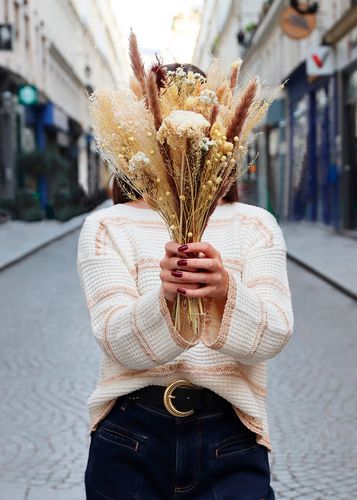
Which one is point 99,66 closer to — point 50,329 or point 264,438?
point 50,329

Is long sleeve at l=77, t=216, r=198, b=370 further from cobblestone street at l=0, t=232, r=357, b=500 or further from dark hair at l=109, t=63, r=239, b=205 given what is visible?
cobblestone street at l=0, t=232, r=357, b=500

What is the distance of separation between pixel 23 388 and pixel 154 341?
16.0ft

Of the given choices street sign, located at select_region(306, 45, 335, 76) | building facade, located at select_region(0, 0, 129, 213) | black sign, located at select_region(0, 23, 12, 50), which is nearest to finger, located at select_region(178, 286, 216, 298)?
building facade, located at select_region(0, 0, 129, 213)

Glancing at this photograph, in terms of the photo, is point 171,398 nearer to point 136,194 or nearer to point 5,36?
point 136,194

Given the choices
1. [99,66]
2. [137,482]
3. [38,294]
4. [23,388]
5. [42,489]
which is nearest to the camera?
[137,482]

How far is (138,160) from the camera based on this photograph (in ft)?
5.87

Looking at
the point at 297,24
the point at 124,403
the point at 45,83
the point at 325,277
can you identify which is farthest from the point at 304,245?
the point at 45,83

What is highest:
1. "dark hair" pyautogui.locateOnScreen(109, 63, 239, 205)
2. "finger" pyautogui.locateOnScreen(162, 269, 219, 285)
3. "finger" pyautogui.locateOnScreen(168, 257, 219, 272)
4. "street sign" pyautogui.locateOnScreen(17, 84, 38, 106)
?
"street sign" pyautogui.locateOnScreen(17, 84, 38, 106)

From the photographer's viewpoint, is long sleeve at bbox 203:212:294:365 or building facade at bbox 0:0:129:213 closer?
long sleeve at bbox 203:212:294:365

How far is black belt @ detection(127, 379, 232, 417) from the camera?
76.7 inches

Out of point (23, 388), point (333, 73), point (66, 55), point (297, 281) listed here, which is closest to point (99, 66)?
point (66, 55)

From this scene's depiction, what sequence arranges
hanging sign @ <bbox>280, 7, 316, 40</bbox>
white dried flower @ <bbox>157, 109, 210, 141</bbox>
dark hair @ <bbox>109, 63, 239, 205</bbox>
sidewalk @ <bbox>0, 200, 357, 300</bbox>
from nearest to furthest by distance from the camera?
white dried flower @ <bbox>157, 109, 210, 141</bbox> < dark hair @ <bbox>109, 63, 239, 205</bbox> < sidewalk @ <bbox>0, 200, 357, 300</bbox> < hanging sign @ <bbox>280, 7, 316, 40</bbox>

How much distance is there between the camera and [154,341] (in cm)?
183

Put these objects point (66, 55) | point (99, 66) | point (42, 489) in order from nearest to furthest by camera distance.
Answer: point (42, 489), point (66, 55), point (99, 66)
